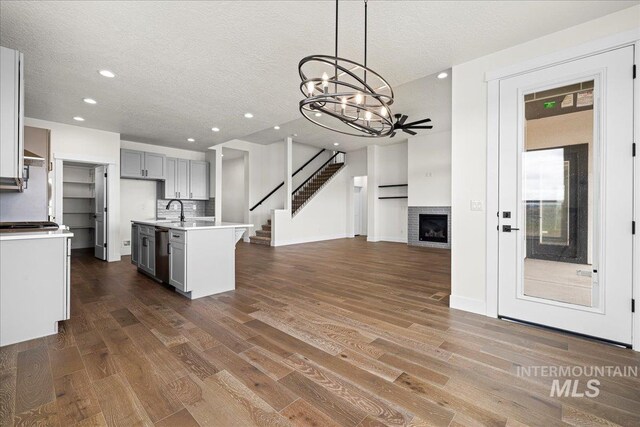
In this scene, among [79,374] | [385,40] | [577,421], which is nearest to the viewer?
[577,421]

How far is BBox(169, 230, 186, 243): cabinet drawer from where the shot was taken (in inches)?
141

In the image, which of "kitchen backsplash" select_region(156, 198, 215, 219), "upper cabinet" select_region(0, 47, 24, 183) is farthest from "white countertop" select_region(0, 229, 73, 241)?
"kitchen backsplash" select_region(156, 198, 215, 219)

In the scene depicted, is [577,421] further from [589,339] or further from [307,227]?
[307,227]

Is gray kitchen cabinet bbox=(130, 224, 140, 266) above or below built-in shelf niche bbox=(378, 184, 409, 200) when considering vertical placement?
below

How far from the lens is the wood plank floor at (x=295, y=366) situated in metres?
1.57

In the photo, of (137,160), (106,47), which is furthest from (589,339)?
(137,160)

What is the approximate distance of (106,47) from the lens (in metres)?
2.91

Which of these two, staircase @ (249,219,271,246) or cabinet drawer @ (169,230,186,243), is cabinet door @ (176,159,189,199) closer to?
staircase @ (249,219,271,246)

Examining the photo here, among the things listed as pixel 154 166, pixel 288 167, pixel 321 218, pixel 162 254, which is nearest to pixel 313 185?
pixel 321 218

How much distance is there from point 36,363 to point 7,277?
831 mm

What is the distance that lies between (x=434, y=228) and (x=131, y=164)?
8159mm

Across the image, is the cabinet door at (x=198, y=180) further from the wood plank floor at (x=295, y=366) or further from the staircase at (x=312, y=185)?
the wood plank floor at (x=295, y=366)

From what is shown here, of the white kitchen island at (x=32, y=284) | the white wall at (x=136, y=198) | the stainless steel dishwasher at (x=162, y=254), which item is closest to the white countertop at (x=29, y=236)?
the white kitchen island at (x=32, y=284)

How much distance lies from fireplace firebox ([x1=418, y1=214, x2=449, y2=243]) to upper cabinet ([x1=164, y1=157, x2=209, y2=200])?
253 inches
